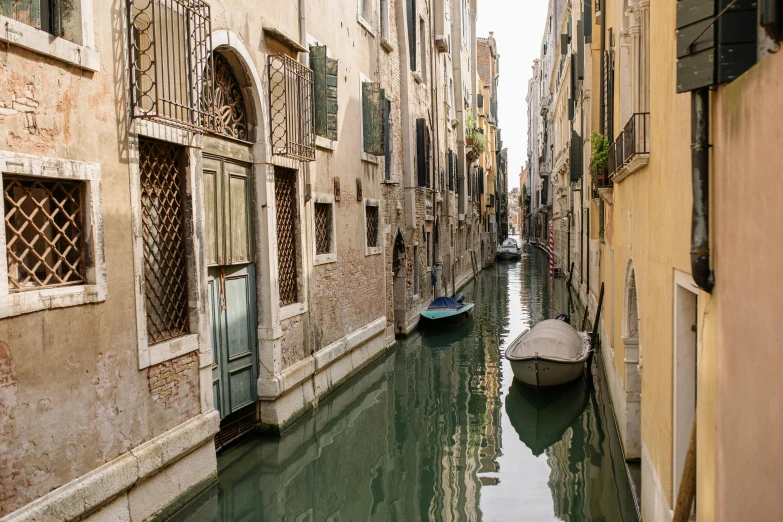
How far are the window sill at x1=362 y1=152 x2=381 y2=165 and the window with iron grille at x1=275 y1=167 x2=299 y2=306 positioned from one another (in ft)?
10.3

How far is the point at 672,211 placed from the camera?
4414mm

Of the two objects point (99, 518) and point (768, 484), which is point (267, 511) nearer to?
point (99, 518)

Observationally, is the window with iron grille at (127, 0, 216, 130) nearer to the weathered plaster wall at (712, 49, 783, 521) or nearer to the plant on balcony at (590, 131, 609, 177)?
the weathered plaster wall at (712, 49, 783, 521)

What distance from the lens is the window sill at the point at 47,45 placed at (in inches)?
177

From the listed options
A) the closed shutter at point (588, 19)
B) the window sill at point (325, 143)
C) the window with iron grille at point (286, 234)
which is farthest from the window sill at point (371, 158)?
the closed shutter at point (588, 19)

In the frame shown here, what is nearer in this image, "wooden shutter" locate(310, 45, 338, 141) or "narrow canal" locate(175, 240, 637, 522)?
"narrow canal" locate(175, 240, 637, 522)

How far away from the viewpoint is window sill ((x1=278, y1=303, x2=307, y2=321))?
9.06m

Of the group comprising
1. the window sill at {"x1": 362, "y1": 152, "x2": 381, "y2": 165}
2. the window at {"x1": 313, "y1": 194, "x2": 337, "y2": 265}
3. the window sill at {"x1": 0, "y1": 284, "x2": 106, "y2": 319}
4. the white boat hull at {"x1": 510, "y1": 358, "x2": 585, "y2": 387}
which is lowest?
the white boat hull at {"x1": 510, "y1": 358, "x2": 585, "y2": 387}

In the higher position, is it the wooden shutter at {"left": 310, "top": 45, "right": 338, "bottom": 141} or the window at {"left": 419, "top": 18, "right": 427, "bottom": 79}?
the window at {"left": 419, "top": 18, "right": 427, "bottom": 79}

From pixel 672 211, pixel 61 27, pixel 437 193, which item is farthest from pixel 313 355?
pixel 437 193

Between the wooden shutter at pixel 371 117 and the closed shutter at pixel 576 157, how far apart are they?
20.3ft

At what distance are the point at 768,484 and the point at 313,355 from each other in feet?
26.0

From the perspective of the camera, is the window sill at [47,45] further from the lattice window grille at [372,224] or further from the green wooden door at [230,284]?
the lattice window grille at [372,224]

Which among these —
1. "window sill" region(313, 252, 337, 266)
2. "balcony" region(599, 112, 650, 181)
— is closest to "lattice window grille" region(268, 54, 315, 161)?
"window sill" region(313, 252, 337, 266)
